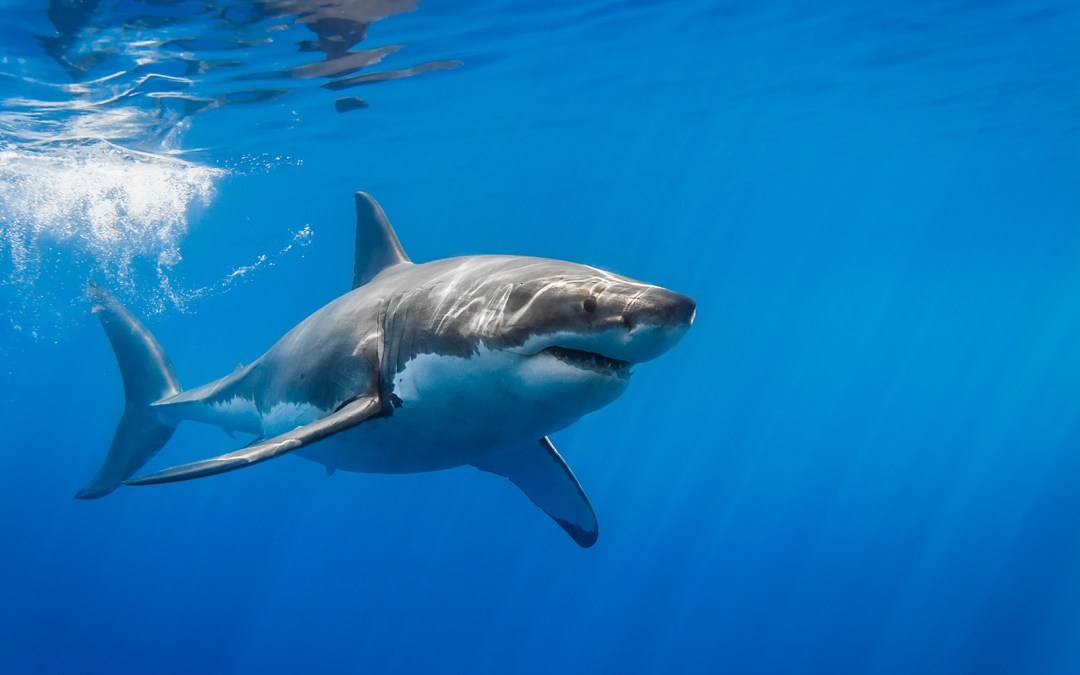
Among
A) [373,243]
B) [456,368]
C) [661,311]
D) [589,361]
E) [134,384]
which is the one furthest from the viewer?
[134,384]

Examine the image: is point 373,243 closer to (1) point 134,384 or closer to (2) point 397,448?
(2) point 397,448

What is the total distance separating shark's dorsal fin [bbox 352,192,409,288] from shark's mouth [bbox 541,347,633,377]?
3440mm

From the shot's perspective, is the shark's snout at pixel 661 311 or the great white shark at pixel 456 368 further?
the great white shark at pixel 456 368

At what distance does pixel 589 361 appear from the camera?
325 centimetres

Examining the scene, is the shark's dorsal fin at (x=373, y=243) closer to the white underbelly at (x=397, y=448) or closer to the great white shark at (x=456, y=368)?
the great white shark at (x=456, y=368)

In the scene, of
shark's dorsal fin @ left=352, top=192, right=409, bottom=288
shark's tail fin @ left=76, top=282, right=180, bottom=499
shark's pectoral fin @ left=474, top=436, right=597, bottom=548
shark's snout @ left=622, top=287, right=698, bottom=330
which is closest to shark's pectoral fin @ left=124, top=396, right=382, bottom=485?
shark's pectoral fin @ left=474, top=436, right=597, bottom=548

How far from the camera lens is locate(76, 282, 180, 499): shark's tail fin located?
8.35m

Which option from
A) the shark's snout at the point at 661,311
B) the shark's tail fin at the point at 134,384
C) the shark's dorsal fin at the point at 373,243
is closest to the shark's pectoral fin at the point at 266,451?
the shark's snout at the point at 661,311

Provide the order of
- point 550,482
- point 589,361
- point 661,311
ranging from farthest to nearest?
point 550,482 < point 589,361 < point 661,311

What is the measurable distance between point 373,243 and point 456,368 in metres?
3.32

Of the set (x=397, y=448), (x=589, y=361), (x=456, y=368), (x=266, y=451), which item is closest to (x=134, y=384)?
(x=397, y=448)

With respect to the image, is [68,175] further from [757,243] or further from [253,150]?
[757,243]

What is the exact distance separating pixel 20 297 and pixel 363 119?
5403cm

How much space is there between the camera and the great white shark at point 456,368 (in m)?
3.15
